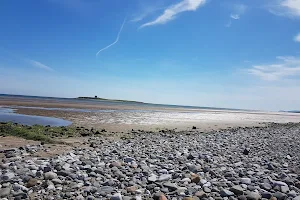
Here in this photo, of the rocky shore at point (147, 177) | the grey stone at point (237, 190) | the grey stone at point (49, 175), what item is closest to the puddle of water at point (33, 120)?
the rocky shore at point (147, 177)

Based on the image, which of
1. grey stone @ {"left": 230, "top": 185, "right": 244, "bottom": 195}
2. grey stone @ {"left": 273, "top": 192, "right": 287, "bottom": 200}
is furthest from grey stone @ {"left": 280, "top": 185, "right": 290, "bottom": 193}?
grey stone @ {"left": 230, "top": 185, "right": 244, "bottom": 195}

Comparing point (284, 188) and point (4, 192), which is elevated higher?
point (284, 188)

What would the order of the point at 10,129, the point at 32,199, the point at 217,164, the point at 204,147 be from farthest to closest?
the point at 10,129, the point at 204,147, the point at 217,164, the point at 32,199

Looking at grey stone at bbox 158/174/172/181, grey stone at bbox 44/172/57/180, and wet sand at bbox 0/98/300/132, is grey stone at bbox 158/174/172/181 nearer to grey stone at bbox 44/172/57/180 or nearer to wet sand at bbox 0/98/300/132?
grey stone at bbox 44/172/57/180

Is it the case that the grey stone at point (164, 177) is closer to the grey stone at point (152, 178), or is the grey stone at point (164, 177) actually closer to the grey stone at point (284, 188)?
the grey stone at point (152, 178)

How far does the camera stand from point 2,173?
5980 millimetres

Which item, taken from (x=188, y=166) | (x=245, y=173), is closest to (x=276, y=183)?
(x=245, y=173)

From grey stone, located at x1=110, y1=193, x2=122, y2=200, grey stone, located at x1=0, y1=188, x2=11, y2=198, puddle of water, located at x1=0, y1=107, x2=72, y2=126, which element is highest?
grey stone, located at x1=110, y1=193, x2=122, y2=200

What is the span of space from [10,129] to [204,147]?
416 inches

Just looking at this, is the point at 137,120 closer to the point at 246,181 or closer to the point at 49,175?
the point at 246,181

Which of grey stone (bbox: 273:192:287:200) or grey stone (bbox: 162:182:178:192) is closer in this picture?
grey stone (bbox: 273:192:287:200)

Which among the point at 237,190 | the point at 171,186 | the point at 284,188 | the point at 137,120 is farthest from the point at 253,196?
the point at 137,120

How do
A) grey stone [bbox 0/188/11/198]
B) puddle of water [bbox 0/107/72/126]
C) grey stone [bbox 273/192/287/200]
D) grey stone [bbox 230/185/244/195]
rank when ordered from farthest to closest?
puddle of water [bbox 0/107/72/126]
grey stone [bbox 230/185/244/195]
grey stone [bbox 273/192/287/200]
grey stone [bbox 0/188/11/198]

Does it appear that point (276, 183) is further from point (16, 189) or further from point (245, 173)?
point (16, 189)
